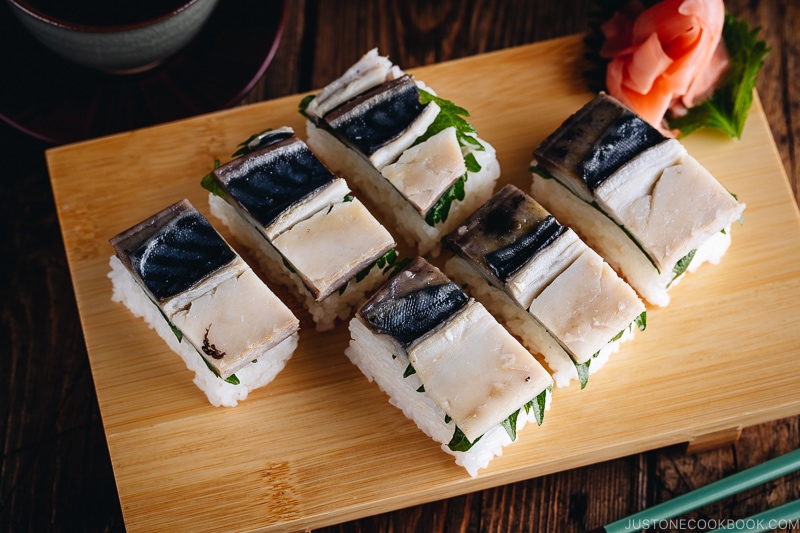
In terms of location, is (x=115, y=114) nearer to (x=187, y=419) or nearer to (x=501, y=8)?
(x=187, y=419)

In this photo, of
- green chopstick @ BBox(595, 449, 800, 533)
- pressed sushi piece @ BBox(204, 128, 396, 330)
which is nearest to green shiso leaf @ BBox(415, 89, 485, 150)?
pressed sushi piece @ BBox(204, 128, 396, 330)

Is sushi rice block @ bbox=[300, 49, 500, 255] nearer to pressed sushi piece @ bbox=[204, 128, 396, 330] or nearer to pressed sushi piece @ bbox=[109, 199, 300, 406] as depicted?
pressed sushi piece @ bbox=[204, 128, 396, 330]

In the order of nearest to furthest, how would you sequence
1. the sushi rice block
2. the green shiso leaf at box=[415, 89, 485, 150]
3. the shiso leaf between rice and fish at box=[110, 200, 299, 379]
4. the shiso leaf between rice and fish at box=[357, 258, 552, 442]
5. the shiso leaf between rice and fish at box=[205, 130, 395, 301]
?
the shiso leaf between rice and fish at box=[357, 258, 552, 442], the shiso leaf between rice and fish at box=[110, 200, 299, 379], the shiso leaf between rice and fish at box=[205, 130, 395, 301], the sushi rice block, the green shiso leaf at box=[415, 89, 485, 150]

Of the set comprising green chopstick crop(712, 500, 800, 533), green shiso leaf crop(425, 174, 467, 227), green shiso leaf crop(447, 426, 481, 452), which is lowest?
green chopstick crop(712, 500, 800, 533)

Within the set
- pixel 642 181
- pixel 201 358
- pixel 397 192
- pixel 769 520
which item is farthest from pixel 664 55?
pixel 201 358

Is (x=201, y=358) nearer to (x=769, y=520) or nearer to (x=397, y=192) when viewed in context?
(x=397, y=192)

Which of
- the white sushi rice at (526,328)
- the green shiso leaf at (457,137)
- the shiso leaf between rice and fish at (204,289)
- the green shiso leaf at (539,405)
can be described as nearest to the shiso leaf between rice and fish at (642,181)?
the green shiso leaf at (457,137)

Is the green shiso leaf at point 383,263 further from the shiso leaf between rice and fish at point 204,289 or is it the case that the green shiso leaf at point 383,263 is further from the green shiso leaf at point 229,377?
the green shiso leaf at point 229,377
